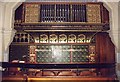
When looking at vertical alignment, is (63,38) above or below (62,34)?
below

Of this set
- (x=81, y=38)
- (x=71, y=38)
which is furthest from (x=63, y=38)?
(x=81, y=38)

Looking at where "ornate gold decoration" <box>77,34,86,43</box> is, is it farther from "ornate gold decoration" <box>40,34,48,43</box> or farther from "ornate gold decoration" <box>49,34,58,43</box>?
"ornate gold decoration" <box>40,34,48,43</box>

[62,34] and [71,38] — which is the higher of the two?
[62,34]

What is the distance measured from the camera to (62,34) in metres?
9.40

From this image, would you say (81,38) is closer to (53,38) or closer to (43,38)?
(53,38)

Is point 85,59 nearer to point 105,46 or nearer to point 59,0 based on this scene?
point 105,46

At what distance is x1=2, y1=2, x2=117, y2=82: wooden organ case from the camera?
905cm

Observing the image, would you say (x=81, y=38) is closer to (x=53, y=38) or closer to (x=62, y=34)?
(x=62, y=34)

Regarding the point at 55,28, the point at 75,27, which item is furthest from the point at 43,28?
the point at 75,27

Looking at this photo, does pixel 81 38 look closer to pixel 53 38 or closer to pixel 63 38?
pixel 63 38

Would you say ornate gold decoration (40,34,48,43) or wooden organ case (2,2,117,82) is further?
ornate gold decoration (40,34,48,43)

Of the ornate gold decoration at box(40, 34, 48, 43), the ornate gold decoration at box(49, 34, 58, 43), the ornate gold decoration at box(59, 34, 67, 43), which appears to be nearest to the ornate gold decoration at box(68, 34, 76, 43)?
the ornate gold decoration at box(59, 34, 67, 43)

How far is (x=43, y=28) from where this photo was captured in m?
9.05

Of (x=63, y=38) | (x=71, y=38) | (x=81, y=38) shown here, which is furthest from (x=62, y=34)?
(x=81, y=38)
